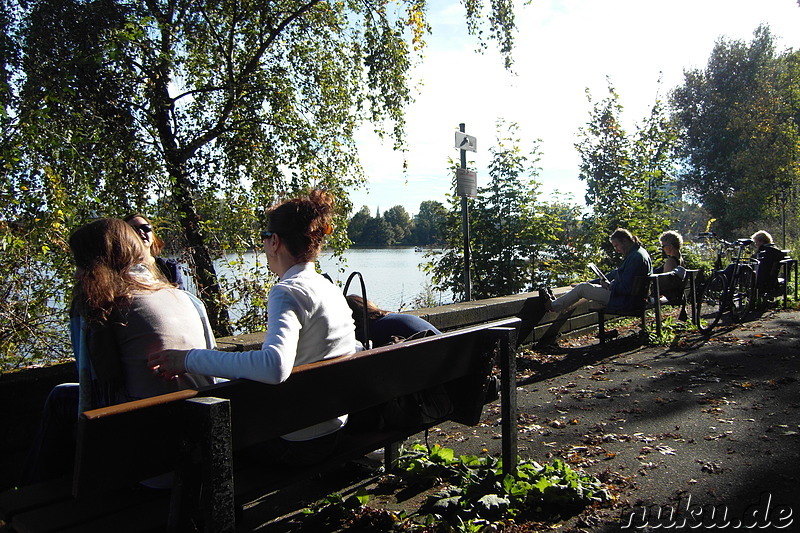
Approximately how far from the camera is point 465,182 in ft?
24.6

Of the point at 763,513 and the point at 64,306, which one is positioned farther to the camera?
the point at 64,306

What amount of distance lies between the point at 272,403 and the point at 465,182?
555 cm

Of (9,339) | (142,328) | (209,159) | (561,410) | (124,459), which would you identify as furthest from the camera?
(209,159)

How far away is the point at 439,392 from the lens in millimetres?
3262

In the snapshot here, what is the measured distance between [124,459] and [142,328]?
68 cm

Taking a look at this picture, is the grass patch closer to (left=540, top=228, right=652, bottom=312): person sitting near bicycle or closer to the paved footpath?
the paved footpath

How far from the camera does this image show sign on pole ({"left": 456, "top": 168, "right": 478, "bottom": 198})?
7.42 metres

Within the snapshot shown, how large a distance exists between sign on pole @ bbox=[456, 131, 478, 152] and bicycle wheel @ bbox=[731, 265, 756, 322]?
4.63 m

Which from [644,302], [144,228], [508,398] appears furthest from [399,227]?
[508,398]

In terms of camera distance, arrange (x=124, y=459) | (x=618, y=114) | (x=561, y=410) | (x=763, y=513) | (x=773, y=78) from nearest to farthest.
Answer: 1. (x=124, y=459)
2. (x=763, y=513)
3. (x=561, y=410)
4. (x=618, y=114)
5. (x=773, y=78)

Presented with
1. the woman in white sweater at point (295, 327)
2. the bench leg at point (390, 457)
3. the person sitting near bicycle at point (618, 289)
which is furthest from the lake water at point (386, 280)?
the woman in white sweater at point (295, 327)

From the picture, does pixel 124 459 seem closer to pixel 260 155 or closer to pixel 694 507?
pixel 694 507

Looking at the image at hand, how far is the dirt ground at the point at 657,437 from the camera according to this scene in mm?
3041

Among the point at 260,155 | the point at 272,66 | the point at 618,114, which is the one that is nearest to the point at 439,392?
the point at 260,155
